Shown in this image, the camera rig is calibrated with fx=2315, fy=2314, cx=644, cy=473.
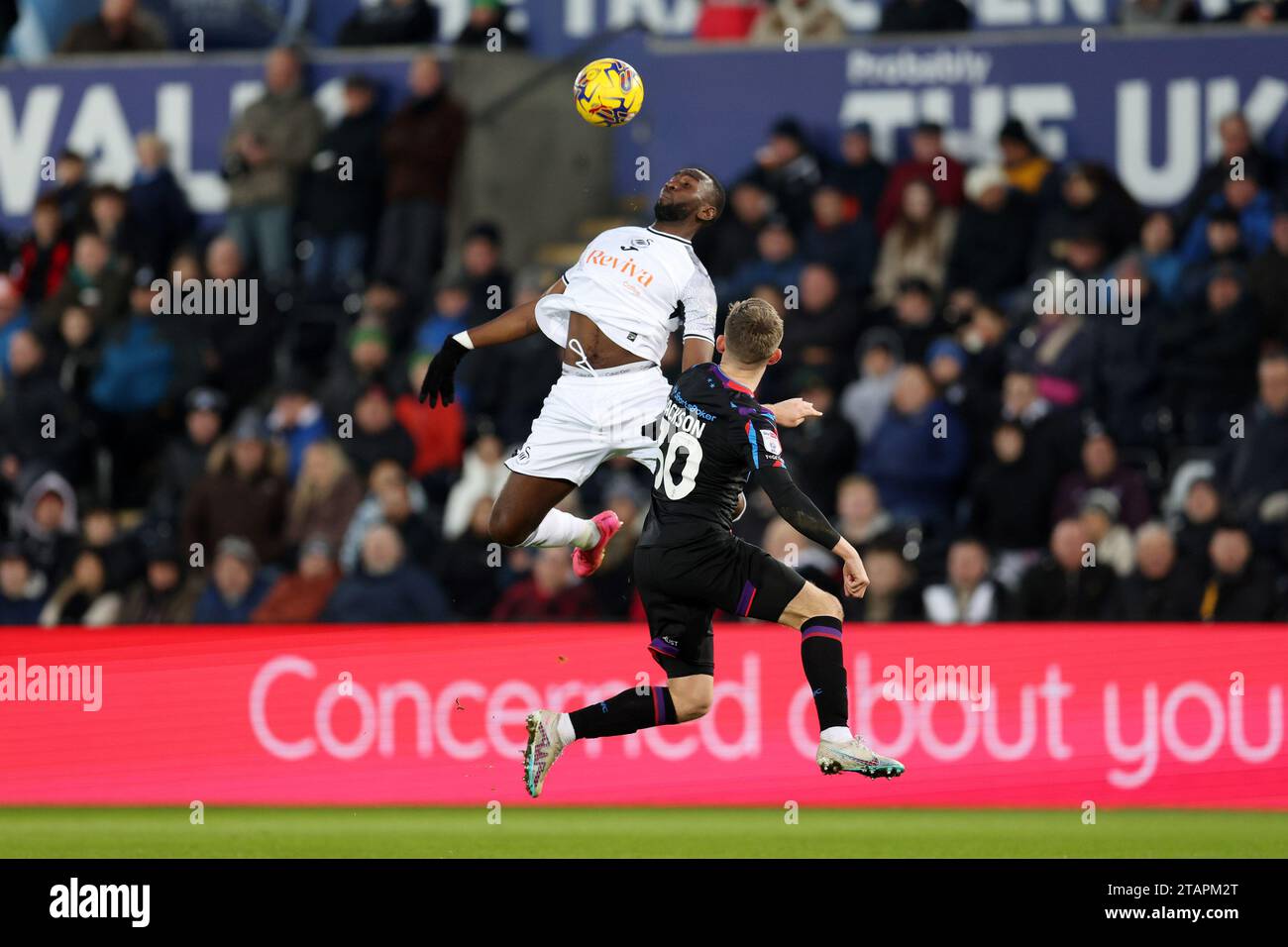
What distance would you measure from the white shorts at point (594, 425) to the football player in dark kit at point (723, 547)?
48 centimetres

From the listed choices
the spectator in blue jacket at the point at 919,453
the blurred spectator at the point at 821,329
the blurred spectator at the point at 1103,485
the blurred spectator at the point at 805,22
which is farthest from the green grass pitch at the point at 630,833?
the blurred spectator at the point at 805,22

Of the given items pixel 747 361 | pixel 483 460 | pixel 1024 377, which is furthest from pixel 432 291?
pixel 747 361

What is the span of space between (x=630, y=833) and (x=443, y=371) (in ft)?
9.59

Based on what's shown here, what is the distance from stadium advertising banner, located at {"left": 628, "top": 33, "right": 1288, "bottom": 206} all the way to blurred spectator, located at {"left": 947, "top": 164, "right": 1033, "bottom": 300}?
2.98 feet

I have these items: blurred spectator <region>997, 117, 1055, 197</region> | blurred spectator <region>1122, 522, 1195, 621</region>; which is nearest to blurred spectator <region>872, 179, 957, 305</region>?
blurred spectator <region>997, 117, 1055, 197</region>

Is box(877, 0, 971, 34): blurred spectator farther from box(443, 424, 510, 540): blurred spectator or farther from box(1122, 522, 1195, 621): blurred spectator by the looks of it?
box(1122, 522, 1195, 621): blurred spectator

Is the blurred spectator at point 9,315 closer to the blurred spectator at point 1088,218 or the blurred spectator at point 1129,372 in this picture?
the blurred spectator at point 1088,218

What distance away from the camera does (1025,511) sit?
610 inches

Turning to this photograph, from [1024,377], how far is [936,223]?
2.11m

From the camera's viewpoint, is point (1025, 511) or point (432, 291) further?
point (432, 291)

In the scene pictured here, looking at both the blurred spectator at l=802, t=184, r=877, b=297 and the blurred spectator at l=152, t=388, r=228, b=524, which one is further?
the blurred spectator at l=152, t=388, r=228, b=524

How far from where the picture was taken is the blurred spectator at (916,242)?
1725 centimetres

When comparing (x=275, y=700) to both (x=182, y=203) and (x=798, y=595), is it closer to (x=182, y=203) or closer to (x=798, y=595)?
(x=798, y=595)

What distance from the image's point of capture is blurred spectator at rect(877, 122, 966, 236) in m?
17.5
